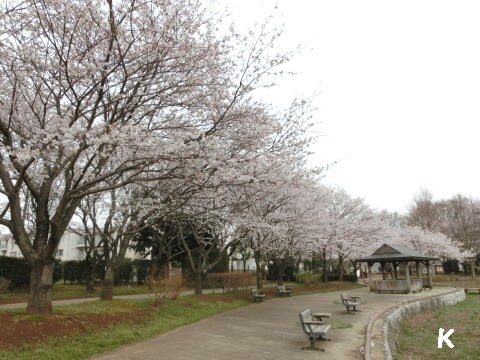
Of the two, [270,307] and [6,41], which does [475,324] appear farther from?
[6,41]

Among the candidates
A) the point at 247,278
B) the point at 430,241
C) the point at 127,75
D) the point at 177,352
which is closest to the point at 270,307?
the point at 247,278

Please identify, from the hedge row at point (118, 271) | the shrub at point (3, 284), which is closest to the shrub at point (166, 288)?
the shrub at point (3, 284)

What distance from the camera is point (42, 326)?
8.01 metres

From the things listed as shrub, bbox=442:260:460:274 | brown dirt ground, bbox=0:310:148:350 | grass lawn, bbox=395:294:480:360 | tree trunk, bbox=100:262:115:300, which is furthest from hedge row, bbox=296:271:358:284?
brown dirt ground, bbox=0:310:148:350

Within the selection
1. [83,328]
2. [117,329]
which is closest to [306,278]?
[117,329]

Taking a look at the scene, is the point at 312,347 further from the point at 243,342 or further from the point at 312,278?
the point at 312,278

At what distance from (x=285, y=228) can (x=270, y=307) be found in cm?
408

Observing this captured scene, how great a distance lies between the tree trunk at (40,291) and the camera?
8984 mm

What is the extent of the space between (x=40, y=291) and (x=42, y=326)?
4.18ft

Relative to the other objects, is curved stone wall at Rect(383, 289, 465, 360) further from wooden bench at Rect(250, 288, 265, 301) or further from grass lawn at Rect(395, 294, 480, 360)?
wooden bench at Rect(250, 288, 265, 301)

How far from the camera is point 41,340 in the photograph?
7.48 m

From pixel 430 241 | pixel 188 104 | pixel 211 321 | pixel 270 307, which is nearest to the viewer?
pixel 188 104

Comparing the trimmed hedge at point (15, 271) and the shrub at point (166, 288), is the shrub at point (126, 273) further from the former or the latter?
the shrub at point (166, 288)

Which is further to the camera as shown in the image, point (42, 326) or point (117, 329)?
point (117, 329)
